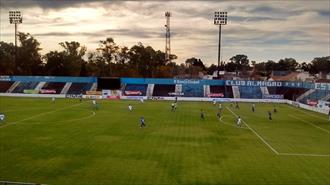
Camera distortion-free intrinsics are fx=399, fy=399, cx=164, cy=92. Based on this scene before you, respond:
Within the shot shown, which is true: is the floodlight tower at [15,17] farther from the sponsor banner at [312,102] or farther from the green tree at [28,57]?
the sponsor banner at [312,102]

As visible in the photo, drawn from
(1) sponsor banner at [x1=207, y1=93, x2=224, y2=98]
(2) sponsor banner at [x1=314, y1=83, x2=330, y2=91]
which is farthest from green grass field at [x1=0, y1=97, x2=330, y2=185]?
(1) sponsor banner at [x1=207, y1=93, x2=224, y2=98]

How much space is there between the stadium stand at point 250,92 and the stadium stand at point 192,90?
9.61 metres

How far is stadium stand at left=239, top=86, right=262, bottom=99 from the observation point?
9369 centimetres

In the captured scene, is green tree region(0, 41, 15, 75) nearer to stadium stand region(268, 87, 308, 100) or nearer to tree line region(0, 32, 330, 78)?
tree line region(0, 32, 330, 78)

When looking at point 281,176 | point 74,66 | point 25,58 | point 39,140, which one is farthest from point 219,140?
point 25,58

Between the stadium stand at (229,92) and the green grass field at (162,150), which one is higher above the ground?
the stadium stand at (229,92)

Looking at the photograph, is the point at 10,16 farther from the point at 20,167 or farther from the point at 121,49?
the point at 20,167

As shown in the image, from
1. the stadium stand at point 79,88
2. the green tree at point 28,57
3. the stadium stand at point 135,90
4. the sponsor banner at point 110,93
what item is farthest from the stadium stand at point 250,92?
the green tree at point 28,57

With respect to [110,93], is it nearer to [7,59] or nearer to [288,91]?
[288,91]

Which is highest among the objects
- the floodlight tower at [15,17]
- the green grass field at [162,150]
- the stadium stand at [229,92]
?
the floodlight tower at [15,17]

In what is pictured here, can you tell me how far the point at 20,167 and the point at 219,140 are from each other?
2020 centimetres

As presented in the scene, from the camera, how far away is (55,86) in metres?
99.5

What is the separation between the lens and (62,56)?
135 meters

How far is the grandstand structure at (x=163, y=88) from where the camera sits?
9362 cm
